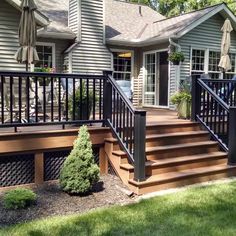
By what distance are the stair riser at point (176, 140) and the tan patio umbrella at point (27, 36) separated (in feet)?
10.1

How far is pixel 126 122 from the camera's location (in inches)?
213

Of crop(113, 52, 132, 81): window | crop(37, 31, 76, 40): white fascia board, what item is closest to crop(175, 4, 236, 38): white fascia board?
crop(113, 52, 132, 81): window

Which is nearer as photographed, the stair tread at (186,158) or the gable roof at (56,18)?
the stair tread at (186,158)

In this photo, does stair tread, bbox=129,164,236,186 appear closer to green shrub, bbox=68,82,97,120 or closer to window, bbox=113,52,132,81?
green shrub, bbox=68,82,97,120

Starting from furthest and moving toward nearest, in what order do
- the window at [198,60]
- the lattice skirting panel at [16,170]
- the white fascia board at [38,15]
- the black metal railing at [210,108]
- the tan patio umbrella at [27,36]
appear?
the window at [198,60] → the white fascia board at [38,15] → the tan patio umbrella at [27,36] → the black metal railing at [210,108] → the lattice skirting panel at [16,170]

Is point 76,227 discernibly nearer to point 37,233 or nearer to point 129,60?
point 37,233

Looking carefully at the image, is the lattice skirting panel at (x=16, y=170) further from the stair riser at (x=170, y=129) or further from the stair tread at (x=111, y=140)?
the stair riser at (x=170, y=129)

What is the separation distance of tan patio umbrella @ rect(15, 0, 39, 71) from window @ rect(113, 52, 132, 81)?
5028mm

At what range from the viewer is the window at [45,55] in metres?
10.6

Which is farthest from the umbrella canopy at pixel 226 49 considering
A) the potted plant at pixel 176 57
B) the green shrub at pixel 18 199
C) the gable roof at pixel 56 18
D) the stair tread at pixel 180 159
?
the green shrub at pixel 18 199

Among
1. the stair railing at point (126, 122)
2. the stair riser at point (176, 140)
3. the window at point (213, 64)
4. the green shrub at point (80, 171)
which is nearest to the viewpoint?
the green shrub at point (80, 171)

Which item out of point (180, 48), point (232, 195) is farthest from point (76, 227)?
point (180, 48)

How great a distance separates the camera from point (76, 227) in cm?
370

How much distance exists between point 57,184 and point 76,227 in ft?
4.57
